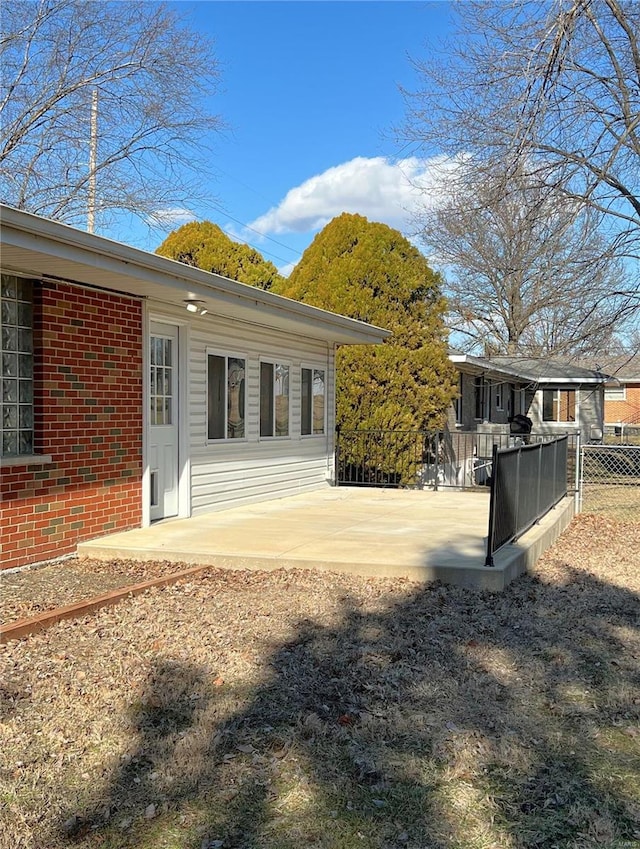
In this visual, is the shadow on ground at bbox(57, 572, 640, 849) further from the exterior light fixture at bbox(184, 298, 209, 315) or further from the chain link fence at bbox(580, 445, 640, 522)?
the chain link fence at bbox(580, 445, 640, 522)

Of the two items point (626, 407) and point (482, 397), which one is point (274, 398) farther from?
point (626, 407)

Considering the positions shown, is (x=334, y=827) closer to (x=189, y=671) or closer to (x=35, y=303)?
(x=189, y=671)

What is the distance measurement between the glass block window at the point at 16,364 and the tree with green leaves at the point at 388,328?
938 centimetres

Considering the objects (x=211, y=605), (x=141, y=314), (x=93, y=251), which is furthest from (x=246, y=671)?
(x=141, y=314)

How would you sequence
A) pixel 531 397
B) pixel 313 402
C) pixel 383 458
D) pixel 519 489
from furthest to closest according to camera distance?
pixel 531 397
pixel 383 458
pixel 313 402
pixel 519 489

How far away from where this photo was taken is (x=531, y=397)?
30.9 metres

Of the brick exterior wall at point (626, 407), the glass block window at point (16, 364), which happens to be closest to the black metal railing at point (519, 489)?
the glass block window at point (16, 364)

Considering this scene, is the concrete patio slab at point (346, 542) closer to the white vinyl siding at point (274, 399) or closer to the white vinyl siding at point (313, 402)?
the white vinyl siding at point (274, 399)

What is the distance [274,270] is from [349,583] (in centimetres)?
1755

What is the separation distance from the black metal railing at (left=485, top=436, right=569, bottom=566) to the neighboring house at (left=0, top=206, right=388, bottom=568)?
371 cm

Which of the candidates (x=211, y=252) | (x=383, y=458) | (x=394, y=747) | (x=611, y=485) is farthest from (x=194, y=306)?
(x=211, y=252)

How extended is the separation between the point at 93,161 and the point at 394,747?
50.8 ft

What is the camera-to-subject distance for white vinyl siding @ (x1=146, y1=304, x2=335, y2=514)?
9969 millimetres

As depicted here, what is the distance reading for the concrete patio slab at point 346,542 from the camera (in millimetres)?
6945
